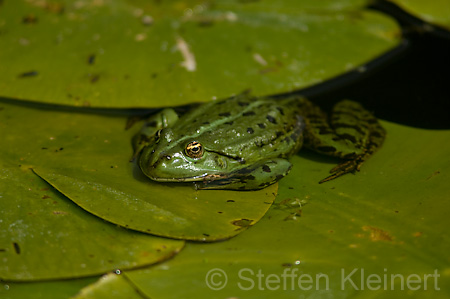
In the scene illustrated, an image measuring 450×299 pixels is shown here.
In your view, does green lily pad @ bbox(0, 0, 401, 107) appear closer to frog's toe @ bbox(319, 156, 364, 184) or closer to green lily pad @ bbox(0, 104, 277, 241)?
green lily pad @ bbox(0, 104, 277, 241)

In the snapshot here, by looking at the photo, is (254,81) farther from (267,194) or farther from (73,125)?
(73,125)

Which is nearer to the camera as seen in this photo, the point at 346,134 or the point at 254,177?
the point at 254,177

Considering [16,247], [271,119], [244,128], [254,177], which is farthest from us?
[271,119]

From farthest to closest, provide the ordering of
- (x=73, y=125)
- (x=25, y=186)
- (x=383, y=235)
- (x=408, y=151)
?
(x=73, y=125) < (x=408, y=151) < (x=25, y=186) < (x=383, y=235)

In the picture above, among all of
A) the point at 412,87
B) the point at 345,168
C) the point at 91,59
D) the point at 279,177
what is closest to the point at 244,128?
the point at 279,177

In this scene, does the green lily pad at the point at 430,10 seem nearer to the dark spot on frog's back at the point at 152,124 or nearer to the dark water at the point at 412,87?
the dark water at the point at 412,87

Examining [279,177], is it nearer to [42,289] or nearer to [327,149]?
[327,149]

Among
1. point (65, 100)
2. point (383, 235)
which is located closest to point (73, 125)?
point (65, 100)

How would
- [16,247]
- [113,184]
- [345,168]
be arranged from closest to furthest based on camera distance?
[16,247]
[113,184]
[345,168]
